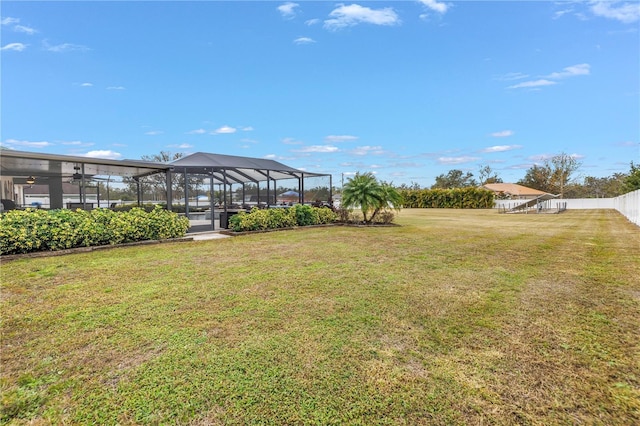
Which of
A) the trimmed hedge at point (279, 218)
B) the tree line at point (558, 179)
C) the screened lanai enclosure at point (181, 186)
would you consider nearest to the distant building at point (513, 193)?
the tree line at point (558, 179)

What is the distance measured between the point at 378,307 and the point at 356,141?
28611mm

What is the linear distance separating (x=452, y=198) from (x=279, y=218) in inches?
1152

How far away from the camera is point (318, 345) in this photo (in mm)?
2723

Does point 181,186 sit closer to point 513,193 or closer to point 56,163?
point 56,163

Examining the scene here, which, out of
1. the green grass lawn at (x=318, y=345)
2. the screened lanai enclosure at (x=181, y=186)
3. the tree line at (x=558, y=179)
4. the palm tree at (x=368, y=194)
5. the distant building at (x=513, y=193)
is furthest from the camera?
the tree line at (x=558, y=179)

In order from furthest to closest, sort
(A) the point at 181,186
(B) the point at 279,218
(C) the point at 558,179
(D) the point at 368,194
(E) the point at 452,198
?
(C) the point at 558,179 → (E) the point at 452,198 → (A) the point at 181,186 → (D) the point at 368,194 → (B) the point at 279,218

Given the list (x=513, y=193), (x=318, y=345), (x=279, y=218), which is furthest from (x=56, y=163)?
(x=513, y=193)

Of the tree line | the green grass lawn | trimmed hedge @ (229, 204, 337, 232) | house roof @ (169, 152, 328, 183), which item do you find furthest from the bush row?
the green grass lawn

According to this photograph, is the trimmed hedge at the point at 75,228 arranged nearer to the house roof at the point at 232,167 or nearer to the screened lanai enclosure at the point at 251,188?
the house roof at the point at 232,167

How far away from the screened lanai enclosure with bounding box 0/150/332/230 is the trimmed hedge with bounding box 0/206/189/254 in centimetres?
176

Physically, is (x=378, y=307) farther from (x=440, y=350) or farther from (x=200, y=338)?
(x=200, y=338)

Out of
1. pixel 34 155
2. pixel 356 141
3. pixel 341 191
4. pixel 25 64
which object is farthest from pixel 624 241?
pixel 356 141

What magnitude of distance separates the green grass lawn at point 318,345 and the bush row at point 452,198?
28.7 meters

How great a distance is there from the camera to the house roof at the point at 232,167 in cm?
1102
